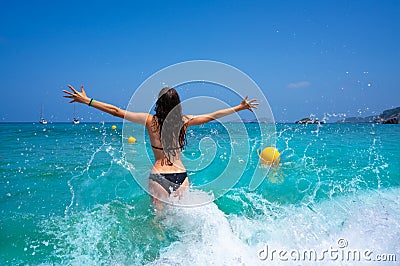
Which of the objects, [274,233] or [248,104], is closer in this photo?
[274,233]

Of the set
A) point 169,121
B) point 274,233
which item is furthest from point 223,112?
point 274,233

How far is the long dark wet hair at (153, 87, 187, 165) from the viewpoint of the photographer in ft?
12.1

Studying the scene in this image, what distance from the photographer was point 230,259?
3.10 meters

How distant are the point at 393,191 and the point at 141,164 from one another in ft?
21.1

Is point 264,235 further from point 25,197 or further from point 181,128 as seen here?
point 25,197

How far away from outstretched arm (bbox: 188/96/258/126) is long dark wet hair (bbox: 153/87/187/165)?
0.17 m

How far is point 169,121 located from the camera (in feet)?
12.4

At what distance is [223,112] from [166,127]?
0.77m

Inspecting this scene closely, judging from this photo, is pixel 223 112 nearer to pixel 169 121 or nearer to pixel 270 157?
pixel 169 121

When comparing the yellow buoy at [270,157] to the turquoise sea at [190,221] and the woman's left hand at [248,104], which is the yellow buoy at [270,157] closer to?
the turquoise sea at [190,221]

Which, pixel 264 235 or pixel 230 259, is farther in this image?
pixel 264 235

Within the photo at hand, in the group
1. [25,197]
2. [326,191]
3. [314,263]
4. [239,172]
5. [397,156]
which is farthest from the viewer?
[397,156]

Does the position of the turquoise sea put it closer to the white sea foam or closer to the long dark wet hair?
the white sea foam

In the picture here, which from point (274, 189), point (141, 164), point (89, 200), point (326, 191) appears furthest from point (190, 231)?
point (141, 164)
